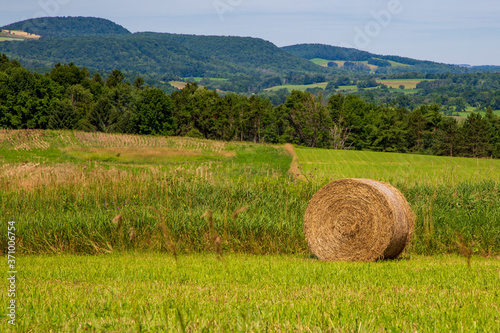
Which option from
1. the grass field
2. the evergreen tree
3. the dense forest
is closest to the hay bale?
the grass field

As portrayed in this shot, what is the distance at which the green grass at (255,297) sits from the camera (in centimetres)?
448

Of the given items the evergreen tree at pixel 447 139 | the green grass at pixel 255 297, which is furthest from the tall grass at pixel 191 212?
the evergreen tree at pixel 447 139

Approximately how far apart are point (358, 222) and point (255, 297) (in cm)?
483

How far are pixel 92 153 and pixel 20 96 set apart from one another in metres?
44.4

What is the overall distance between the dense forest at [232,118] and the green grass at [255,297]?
7222 cm

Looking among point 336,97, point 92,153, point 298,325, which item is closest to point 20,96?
point 92,153

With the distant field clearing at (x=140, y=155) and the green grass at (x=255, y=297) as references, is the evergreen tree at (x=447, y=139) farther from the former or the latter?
the green grass at (x=255, y=297)

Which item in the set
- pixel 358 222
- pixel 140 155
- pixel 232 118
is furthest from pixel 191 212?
pixel 232 118

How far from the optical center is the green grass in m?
4.48

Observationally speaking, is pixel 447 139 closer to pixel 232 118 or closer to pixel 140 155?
pixel 232 118

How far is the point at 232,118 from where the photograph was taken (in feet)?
297

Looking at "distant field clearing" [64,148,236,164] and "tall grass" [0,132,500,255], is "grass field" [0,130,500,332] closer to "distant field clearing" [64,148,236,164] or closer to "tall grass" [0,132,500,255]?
"tall grass" [0,132,500,255]

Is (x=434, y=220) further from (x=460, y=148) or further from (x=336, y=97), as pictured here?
(x=336, y=97)

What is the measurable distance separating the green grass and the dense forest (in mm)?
72224
